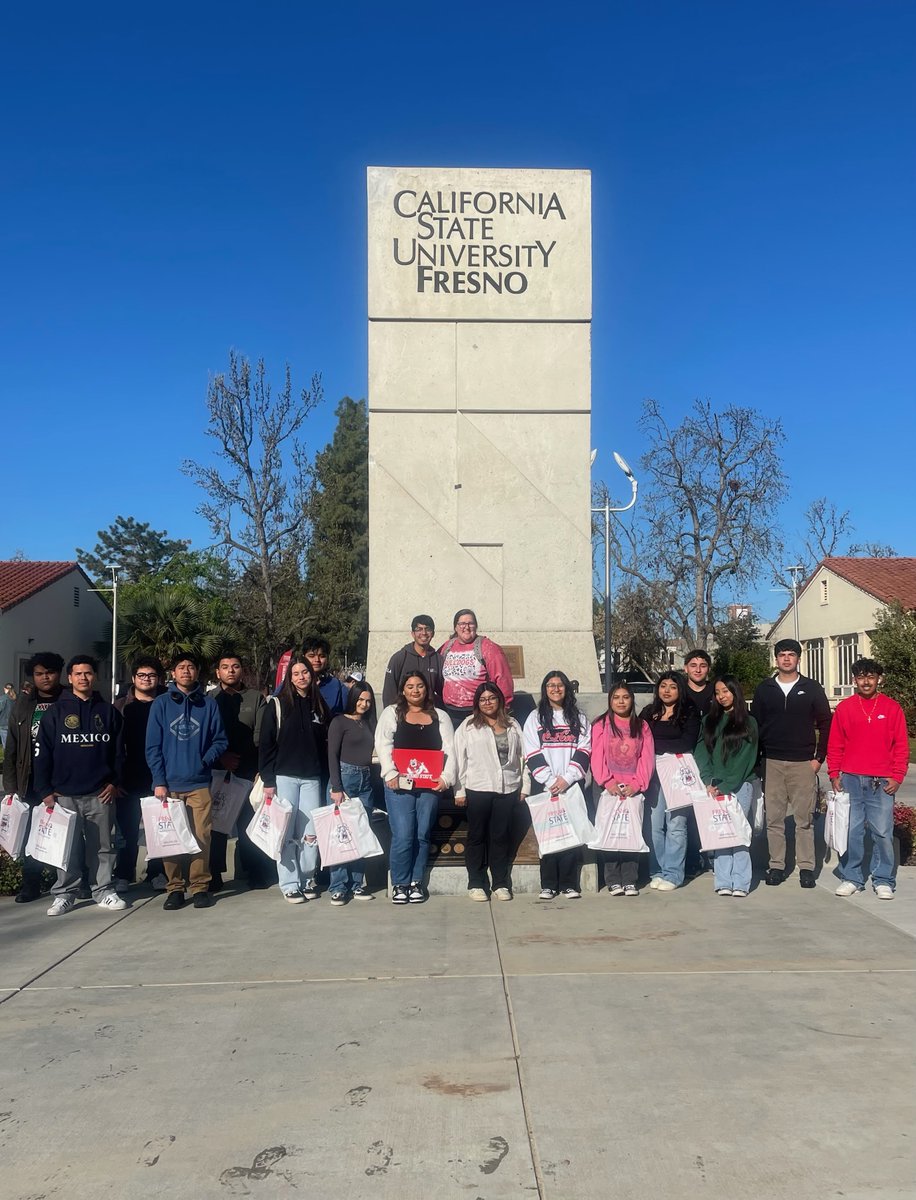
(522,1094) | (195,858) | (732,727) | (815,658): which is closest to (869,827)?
(732,727)

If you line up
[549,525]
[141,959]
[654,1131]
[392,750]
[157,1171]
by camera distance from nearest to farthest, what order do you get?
[157,1171] < [654,1131] < [141,959] < [392,750] < [549,525]

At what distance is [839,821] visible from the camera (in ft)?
23.9

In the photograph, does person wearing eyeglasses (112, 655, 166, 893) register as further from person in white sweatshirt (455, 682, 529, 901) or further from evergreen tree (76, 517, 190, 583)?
evergreen tree (76, 517, 190, 583)

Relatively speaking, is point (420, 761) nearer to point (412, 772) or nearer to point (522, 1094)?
point (412, 772)

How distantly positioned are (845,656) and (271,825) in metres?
38.3

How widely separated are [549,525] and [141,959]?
19.7 feet

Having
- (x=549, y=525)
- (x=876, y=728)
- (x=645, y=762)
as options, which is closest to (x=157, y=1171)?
(x=645, y=762)

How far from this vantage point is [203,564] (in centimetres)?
5784

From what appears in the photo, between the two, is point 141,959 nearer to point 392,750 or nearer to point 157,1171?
point 392,750

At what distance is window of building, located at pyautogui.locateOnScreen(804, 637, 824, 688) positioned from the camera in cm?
4388

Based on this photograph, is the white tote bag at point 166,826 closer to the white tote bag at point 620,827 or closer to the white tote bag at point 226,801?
the white tote bag at point 226,801

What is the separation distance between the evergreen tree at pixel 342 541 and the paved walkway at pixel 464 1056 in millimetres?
31880

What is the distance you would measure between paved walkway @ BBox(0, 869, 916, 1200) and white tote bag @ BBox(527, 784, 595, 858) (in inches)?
19.2

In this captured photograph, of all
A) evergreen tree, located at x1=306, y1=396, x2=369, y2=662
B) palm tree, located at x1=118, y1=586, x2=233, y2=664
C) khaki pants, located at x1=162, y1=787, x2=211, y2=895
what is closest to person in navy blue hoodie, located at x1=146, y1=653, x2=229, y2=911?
khaki pants, located at x1=162, y1=787, x2=211, y2=895
